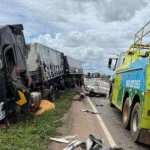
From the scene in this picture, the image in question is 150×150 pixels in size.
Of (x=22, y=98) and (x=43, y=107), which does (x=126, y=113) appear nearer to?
(x=22, y=98)

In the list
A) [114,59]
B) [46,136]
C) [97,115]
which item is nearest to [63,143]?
[46,136]

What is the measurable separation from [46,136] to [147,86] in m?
2.87

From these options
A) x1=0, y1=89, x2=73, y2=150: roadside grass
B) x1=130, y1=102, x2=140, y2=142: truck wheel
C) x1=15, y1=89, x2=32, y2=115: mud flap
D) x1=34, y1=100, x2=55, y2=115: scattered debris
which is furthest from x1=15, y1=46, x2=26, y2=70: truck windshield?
x1=130, y1=102, x2=140, y2=142: truck wheel

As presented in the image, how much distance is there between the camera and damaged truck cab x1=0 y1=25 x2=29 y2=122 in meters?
8.45

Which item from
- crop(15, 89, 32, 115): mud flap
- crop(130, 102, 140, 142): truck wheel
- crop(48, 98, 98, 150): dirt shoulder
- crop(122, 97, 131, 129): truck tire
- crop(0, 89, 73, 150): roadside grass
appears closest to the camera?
crop(0, 89, 73, 150): roadside grass

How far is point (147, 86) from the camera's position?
22.8ft

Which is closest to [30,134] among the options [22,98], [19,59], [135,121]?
[22,98]

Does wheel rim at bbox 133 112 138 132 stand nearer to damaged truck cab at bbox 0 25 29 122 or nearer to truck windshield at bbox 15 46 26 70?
damaged truck cab at bbox 0 25 29 122

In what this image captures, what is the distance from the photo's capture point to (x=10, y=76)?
873 cm

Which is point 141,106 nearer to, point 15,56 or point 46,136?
point 46,136

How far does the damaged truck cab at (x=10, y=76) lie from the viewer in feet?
27.7

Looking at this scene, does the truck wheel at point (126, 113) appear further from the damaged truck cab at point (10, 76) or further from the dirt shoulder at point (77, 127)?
the damaged truck cab at point (10, 76)

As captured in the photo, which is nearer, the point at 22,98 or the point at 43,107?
the point at 22,98

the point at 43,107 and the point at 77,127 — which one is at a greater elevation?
the point at 43,107
